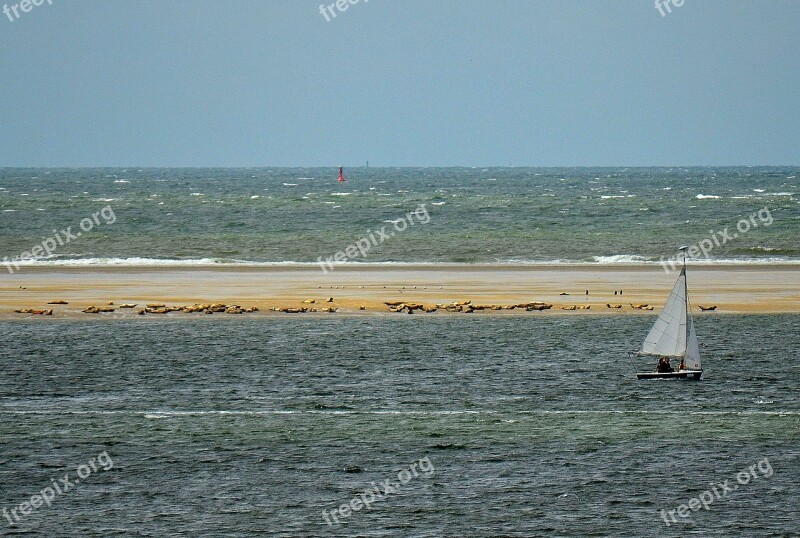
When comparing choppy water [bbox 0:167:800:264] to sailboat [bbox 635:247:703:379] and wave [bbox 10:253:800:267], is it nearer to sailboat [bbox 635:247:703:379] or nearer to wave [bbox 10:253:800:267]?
wave [bbox 10:253:800:267]

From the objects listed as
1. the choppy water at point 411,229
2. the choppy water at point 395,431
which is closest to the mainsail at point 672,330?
the choppy water at point 395,431

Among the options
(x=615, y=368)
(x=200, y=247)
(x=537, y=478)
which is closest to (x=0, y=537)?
(x=537, y=478)

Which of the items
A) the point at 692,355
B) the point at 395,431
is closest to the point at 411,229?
the point at 692,355

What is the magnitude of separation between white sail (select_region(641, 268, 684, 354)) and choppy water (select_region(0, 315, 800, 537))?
821 millimetres

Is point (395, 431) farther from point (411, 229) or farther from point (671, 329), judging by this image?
point (411, 229)

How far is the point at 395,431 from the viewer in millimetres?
21344

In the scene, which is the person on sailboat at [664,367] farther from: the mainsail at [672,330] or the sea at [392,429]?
the sea at [392,429]

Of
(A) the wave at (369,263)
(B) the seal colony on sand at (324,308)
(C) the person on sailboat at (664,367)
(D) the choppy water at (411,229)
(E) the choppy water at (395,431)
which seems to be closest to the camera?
(E) the choppy water at (395,431)

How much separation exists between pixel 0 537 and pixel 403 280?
107ft

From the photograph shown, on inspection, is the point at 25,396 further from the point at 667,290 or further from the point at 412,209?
the point at 412,209

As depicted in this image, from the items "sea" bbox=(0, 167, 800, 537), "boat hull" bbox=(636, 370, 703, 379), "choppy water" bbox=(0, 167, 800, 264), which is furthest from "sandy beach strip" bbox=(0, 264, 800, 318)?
"boat hull" bbox=(636, 370, 703, 379)

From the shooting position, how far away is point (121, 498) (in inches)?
682

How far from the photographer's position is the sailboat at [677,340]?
25797 mm

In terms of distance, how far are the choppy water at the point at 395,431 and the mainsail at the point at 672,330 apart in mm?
808
